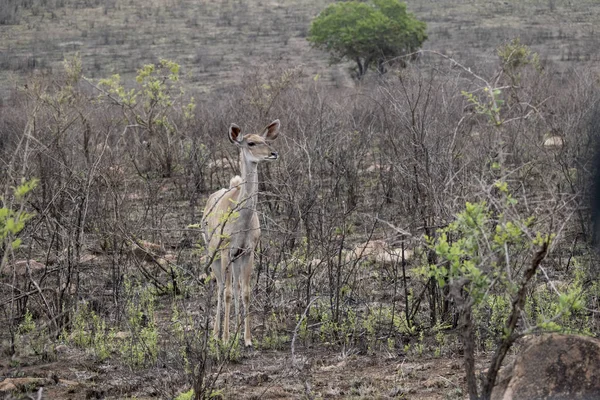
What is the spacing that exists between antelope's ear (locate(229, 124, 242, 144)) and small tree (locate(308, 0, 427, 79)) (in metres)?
24.5

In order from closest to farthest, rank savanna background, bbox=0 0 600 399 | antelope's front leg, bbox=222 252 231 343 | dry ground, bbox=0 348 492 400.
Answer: savanna background, bbox=0 0 600 399, dry ground, bbox=0 348 492 400, antelope's front leg, bbox=222 252 231 343

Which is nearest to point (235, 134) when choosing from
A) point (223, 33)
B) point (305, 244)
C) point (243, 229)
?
point (243, 229)

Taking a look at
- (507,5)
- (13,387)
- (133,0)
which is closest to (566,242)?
(13,387)

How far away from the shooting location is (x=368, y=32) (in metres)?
33.1

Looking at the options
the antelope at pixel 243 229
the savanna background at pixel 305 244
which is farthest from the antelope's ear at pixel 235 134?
the savanna background at pixel 305 244

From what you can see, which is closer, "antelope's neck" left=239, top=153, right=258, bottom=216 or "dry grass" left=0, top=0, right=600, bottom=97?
"antelope's neck" left=239, top=153, right=258, bottom=216

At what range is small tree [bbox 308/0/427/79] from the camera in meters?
33.1

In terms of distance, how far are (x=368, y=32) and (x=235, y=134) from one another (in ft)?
83.6

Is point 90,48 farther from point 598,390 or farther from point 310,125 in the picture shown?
point 598,390

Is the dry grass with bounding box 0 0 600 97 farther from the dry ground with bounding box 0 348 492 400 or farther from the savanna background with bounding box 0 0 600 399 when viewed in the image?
the dry ground with bounding box 0 348 492 400

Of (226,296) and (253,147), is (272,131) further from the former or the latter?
(226,296)

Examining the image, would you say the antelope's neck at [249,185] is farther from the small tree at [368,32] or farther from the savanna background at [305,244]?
the small tree at [368,32]

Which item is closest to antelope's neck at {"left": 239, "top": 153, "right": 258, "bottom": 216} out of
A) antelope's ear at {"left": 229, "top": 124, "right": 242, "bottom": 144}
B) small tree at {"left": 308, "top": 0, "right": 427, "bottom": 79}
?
antelope's ear at {"left": 229, "top": 124, "right": 242, "bottom": 144}

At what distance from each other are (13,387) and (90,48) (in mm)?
35880
